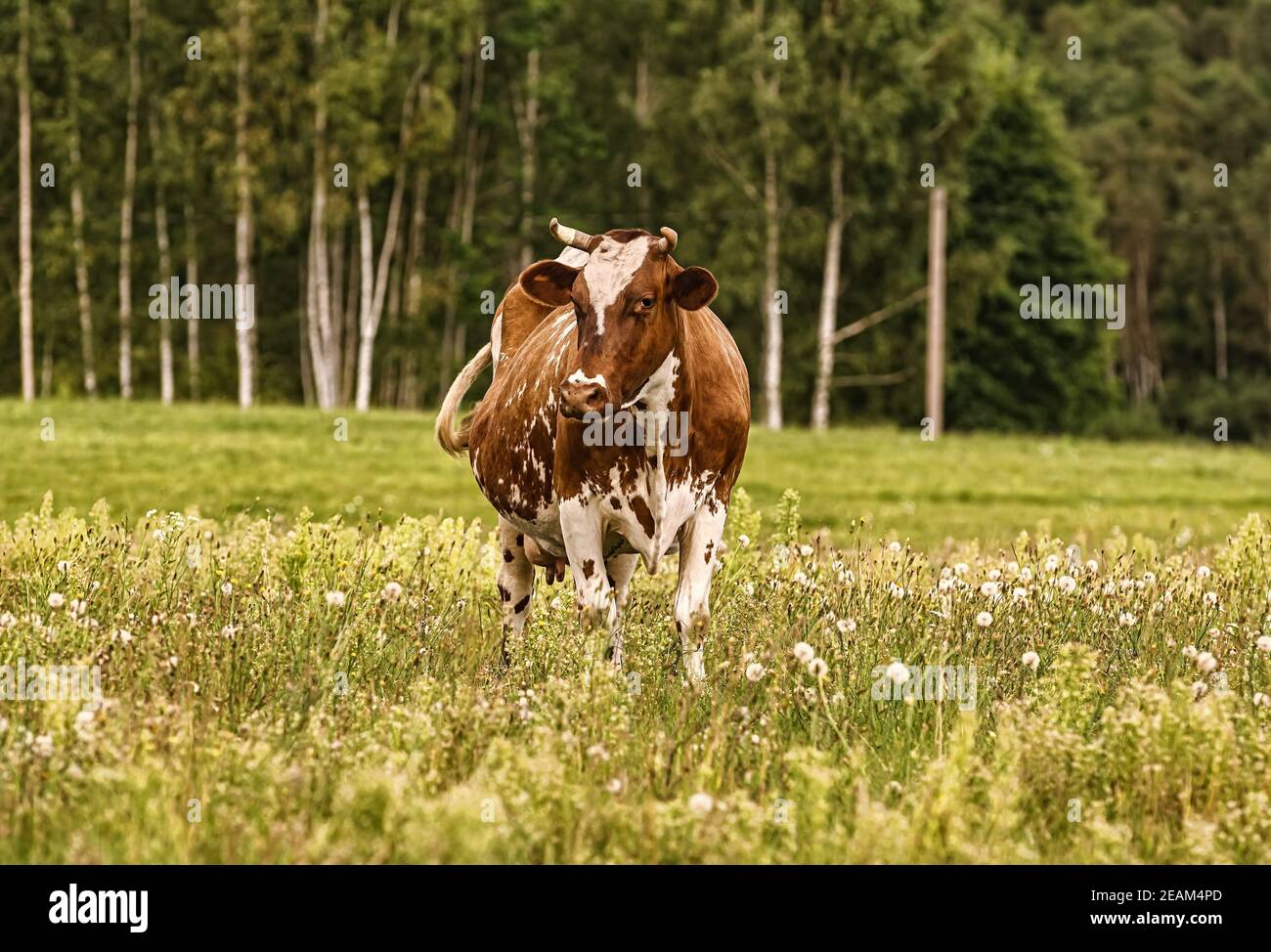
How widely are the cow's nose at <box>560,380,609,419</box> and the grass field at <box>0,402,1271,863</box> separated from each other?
100 cm

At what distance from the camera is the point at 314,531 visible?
33.0ft

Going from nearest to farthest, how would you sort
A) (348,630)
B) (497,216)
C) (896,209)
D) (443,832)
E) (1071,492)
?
(443,832) < (348,630) < (1071,492) < (896,209) < (497,216)

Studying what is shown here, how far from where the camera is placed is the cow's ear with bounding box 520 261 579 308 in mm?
7348

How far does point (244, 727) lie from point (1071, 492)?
22.2 meters

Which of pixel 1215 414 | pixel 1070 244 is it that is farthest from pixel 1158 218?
pixel 1070 244

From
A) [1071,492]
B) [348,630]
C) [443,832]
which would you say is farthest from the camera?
[1071,492]

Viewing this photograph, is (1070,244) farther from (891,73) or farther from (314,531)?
(314,531)

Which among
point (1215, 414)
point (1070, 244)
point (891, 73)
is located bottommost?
point (1215, 414)

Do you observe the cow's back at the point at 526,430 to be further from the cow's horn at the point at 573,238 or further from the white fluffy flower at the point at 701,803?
the white fluffy flower at the point at 701,803

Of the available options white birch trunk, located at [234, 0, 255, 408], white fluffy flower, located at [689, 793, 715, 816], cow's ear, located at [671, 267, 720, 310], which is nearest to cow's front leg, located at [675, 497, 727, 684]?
cow's ear, located at [671, 267, 720, 310]

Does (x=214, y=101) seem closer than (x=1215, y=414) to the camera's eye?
Yes

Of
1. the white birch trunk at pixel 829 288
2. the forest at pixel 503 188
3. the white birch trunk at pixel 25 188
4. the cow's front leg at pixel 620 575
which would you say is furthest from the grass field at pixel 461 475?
the white birch trunk at pixel 25 188

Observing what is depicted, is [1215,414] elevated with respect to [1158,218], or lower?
lower

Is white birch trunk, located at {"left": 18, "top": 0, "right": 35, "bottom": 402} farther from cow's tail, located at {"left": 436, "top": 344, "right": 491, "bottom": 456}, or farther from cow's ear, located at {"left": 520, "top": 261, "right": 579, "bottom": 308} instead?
cow's ear, located at {"left": 520, "top": 261, "right": 579, "bottom": 308}
